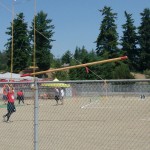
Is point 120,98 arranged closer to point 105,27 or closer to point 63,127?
point 63,127

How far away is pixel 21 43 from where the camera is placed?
285 ft

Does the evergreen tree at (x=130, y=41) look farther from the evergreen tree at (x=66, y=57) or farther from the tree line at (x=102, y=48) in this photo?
the evergreen tree at (x=66, y=57)

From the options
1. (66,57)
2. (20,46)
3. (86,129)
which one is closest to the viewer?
(86,129)

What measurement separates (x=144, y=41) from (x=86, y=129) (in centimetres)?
8770

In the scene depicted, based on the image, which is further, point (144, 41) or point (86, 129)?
point (144, 41)

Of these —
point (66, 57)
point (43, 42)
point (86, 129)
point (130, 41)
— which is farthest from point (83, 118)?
point (66, 57)

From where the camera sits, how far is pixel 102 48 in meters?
96.1

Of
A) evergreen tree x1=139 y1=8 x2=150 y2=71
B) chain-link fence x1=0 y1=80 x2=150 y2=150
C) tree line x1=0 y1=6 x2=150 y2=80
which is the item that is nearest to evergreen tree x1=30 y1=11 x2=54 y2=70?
tree line x1=0 y1=6 x2=150 y2=80

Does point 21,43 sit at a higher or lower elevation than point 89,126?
higher

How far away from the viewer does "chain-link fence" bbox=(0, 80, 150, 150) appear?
26.6 ft

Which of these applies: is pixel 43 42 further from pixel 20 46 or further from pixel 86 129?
pixel 86 129

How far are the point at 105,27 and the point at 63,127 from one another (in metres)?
80.8

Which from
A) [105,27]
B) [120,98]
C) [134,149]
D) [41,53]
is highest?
[105,27]

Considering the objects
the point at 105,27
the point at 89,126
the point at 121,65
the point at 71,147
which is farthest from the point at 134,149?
the point at 105,27
